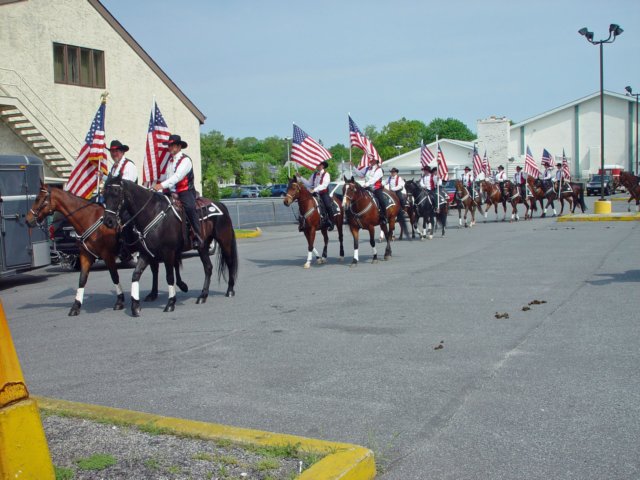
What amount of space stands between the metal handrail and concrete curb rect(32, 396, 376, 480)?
74.7ft

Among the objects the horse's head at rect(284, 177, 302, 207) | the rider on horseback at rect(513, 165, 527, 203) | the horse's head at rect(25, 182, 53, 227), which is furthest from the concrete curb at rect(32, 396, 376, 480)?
the rider on horseback at rect(513, 165, 527, 203)

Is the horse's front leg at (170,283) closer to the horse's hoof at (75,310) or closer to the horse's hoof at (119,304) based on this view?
the horse's hoof at (119,304)

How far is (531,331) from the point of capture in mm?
9000

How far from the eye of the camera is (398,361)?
7.76 meters

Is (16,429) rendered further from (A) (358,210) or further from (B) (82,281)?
(A) (358,210)

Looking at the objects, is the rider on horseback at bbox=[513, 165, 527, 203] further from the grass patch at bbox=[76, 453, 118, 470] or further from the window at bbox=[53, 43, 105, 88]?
the grass patch at bbox=[76, 453, 118, 470]

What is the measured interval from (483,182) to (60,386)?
2790 centimetres

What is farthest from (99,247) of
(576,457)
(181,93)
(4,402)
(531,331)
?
(181,93)

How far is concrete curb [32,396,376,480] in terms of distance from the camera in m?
4.54

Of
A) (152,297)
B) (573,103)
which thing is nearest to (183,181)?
(152,297)

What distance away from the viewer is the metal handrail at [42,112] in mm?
26047

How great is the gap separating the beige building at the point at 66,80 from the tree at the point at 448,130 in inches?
4180

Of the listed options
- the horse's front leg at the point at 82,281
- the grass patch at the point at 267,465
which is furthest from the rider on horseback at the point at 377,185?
the grass patch at the point at 267,465

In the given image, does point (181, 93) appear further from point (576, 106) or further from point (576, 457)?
point (576, 106)
